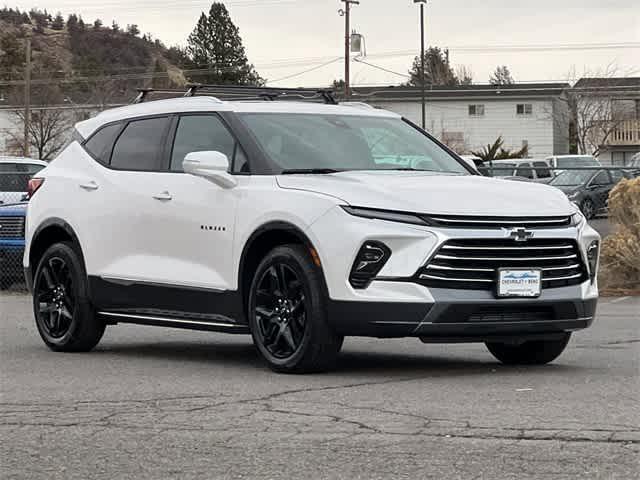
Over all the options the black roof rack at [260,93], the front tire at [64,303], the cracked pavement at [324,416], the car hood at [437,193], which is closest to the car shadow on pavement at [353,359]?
the cracked pavement at [324,416]

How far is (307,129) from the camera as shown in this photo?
10.4 m

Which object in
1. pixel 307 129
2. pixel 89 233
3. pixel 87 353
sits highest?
pixel 307 129

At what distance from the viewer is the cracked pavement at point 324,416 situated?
20.3ft

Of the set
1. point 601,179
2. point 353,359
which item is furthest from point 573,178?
point 353,359

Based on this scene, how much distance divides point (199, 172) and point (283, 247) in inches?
34.6

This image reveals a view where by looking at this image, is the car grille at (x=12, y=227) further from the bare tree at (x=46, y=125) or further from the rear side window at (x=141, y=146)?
the bare tree at (x=46, y=125)

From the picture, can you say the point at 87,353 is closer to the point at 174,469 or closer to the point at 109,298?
the point at 109,298

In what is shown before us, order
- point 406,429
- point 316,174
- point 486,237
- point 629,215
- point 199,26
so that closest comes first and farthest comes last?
point 406,429 < point 486,237 < point 316,174 < point 629,215 < point 199,26

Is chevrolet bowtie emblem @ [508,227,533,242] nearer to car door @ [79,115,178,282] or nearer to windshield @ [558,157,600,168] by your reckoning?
car door @ [79,115,178,282]

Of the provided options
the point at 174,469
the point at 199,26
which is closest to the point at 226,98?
the point at 174,469

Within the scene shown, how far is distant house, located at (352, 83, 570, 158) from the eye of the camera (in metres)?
87.9

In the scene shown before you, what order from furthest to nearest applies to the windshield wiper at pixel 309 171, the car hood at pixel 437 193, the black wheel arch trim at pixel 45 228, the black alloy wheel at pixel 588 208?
the black alloy wheel at pixel 588 208
the black wheel arch trim at pixel 45 228
the windshield wiper at pixel 309 171
the car hood at pixel 437 193

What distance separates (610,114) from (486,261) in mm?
83289

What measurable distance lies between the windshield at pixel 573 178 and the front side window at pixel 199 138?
28.7 metres
